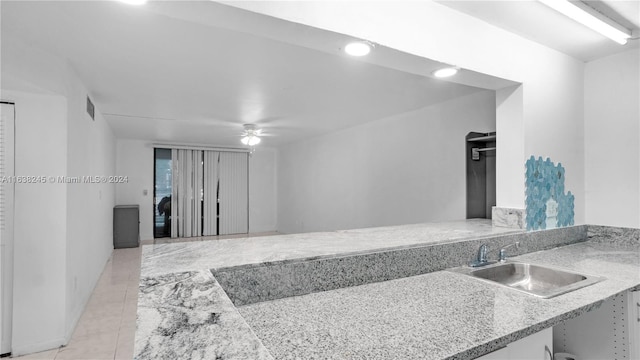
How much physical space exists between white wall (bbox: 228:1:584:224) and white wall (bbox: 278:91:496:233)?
796mm

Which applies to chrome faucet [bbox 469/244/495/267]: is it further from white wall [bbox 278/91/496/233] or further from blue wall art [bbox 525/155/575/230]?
white wall [bbox 278/91/496/233]

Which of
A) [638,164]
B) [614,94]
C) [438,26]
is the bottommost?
[638,164]

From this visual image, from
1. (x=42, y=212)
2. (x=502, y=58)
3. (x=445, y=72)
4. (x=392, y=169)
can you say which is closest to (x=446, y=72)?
(x=445, y=72)

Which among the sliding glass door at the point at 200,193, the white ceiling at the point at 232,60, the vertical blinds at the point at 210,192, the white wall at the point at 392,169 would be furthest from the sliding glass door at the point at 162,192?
the white wall at the point at 392,169

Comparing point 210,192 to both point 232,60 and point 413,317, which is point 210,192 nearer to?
point 232,60

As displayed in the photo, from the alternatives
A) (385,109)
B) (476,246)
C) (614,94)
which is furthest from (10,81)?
(614,94)

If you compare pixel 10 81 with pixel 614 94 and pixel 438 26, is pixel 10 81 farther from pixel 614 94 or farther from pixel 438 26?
pixel 614 94

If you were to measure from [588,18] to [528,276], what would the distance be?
1496 mm

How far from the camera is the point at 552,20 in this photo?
2.06 m

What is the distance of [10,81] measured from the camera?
7.78ft

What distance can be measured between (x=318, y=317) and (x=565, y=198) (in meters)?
2.42

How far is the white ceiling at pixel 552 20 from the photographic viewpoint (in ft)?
6.12

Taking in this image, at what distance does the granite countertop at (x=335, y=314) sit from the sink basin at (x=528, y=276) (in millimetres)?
168

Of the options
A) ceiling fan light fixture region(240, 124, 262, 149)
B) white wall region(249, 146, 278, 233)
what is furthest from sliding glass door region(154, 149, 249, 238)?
ceiling fan light fixture region(240, 124, 262, 149)
